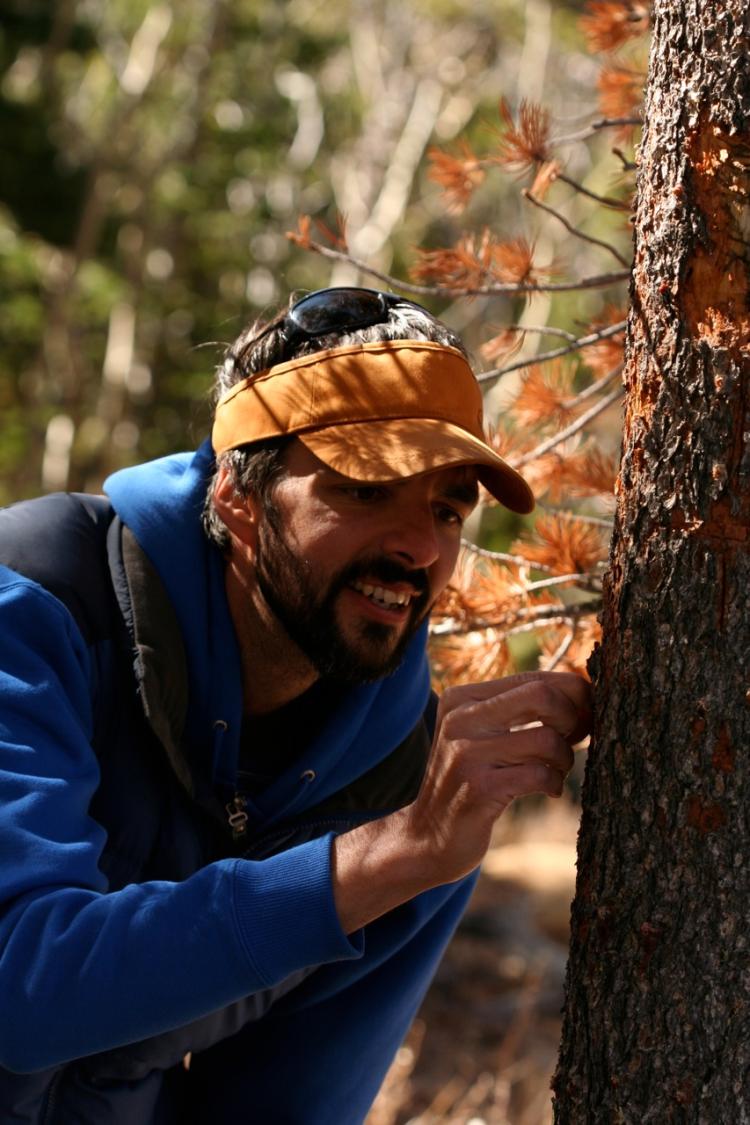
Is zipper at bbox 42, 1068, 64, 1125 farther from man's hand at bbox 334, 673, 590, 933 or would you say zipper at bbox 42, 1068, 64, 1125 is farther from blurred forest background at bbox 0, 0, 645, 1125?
blurred forest background at bbox 0, 0, 645, 1125

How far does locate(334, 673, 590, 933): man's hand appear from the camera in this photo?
154 centimetres

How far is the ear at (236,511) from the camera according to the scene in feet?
7.22

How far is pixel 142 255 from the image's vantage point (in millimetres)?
15219

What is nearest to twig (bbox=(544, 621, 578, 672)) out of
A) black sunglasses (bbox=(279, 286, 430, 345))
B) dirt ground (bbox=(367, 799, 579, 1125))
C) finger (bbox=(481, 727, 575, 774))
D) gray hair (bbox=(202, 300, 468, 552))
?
gray hair (bbox=(202, 300, 468, 552))

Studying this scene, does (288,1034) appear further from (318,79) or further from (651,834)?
(318,79)

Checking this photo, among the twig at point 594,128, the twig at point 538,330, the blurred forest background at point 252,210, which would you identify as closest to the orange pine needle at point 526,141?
the twig at point 594,128

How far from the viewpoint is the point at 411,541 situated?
203 centimetres

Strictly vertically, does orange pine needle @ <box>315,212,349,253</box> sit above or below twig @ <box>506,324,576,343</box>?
above

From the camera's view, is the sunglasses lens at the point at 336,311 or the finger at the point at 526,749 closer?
the finger at the point at 526,749

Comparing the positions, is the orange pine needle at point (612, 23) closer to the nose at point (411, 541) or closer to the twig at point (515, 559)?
the twig at point (515, 559)

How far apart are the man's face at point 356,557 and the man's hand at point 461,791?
44 cm

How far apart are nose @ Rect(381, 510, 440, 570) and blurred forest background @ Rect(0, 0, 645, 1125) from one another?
429 centimetres

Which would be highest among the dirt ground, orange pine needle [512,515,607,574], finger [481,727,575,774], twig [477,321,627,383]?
twig [477,321,627,383]

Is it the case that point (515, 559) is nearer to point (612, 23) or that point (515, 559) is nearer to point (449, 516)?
point (449, 516)
